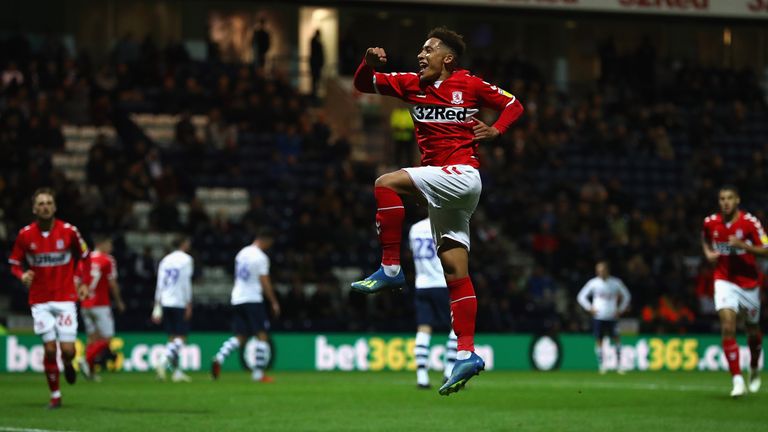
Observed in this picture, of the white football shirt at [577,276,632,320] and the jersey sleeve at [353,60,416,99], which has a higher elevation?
the jersey sleeve at [353,60,416,99]

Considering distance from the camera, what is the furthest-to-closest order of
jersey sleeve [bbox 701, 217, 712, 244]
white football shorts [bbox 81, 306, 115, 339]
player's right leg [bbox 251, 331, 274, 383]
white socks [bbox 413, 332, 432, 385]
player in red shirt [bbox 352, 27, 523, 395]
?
white football shorts [bbox 81, 306, 115, 339], player's right leg [bbox 251, 331, 274, 383], white socks [bbox 413, 332, 432, 385], jersey sleeve [bbox 701, 217, 712, 244], player in red shirt [bbox 352, 27, 523, 395]

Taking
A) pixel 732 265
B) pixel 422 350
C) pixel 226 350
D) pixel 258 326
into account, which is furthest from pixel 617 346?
pixel 732 265

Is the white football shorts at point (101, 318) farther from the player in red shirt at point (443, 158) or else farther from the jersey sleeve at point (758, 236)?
the player in red shirt at point (443, 158)

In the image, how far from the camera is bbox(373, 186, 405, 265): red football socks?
9.95 meters

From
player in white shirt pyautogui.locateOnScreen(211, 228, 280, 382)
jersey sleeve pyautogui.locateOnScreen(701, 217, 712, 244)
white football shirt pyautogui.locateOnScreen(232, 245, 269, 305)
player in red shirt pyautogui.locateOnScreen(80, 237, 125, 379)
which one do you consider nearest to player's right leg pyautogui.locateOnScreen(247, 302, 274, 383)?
player in white shirt pyautogui.locateOnScreen(211, 228, 280, 382)

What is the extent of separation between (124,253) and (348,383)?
282 inches

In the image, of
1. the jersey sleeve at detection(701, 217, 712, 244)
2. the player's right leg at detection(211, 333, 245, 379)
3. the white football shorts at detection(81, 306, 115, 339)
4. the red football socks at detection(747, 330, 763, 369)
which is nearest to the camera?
the jersey sleeve at detection(701, 217, 712, 244)

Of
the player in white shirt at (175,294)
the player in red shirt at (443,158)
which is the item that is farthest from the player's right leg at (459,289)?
the player in white shirt at (175,294)

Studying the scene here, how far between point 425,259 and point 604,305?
8.12 meters

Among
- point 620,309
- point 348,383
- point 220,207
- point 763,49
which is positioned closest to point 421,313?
point 348,383

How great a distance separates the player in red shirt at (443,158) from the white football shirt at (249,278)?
1139 cm

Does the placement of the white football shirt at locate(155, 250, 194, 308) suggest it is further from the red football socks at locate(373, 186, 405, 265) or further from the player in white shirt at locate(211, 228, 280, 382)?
the red football socks at locate(373, 186, 405, 265)

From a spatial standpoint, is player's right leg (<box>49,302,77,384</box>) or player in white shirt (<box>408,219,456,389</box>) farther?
player in white shirt (<box>408,219,456,389</box>)

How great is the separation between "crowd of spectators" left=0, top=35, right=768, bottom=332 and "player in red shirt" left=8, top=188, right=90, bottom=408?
31.6 ft
